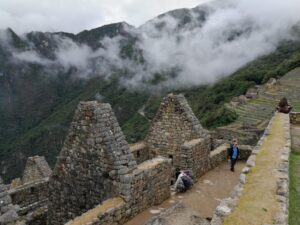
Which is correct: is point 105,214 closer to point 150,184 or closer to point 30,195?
point 150,184

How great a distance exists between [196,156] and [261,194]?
442cm

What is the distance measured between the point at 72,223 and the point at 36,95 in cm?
18818

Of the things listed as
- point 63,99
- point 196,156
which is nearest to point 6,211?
point 196,156

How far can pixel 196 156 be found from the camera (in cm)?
1100

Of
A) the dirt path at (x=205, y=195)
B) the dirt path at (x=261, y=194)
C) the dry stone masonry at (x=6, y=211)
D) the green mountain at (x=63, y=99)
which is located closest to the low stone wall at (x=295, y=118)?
the dirt path at (x=205, y=195)

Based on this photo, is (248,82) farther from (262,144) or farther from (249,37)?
(249,37)

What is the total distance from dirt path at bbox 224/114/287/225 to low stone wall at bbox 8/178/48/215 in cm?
709

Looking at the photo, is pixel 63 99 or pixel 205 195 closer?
pixel 205 195

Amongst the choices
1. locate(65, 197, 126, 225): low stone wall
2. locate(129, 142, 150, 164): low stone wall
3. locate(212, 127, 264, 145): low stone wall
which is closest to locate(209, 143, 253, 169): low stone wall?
locate(129, 142, 150, 164): low stone wall

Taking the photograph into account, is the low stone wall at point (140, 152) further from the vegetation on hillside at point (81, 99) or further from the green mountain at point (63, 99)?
the green mountain at point (63, 99)

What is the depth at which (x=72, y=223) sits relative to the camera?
254 inches

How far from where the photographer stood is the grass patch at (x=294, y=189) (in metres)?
6.32

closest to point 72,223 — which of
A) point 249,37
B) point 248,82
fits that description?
point 248,82

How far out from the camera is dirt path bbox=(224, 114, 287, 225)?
565cm
